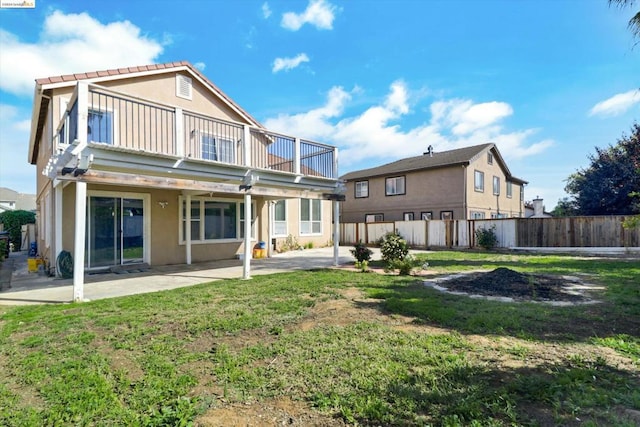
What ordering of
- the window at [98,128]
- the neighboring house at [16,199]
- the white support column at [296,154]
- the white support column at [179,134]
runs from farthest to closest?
the neighboring house at [16,199] < the white support column at [296,154] < the window at [98,128] < the white support column at [179,134]

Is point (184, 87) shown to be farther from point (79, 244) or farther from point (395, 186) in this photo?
point (395, 186)

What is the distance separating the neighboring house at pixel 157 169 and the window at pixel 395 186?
1220 cm

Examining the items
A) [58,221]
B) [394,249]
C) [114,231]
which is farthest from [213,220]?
[394,249]

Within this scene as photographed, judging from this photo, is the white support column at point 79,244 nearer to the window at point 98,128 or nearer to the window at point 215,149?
the window at point 98,128

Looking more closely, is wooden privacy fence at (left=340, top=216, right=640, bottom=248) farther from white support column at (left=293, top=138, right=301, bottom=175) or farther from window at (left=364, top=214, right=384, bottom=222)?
white support column at (left=293, top=138, right=301, bottom=175)

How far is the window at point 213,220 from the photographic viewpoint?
12281 millimetres

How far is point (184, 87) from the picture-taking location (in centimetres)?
1252

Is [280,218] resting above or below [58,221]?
above

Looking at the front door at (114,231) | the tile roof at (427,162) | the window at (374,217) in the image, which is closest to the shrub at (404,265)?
the front door at (114,231)

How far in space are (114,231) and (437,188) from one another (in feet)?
62.1

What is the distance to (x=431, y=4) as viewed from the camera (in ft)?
31.9

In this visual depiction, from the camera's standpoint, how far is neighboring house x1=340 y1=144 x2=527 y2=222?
21375 millimetres

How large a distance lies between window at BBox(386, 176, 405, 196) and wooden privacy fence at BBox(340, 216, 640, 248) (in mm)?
4639

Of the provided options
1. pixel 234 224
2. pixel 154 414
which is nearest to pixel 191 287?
pixel 154 414
